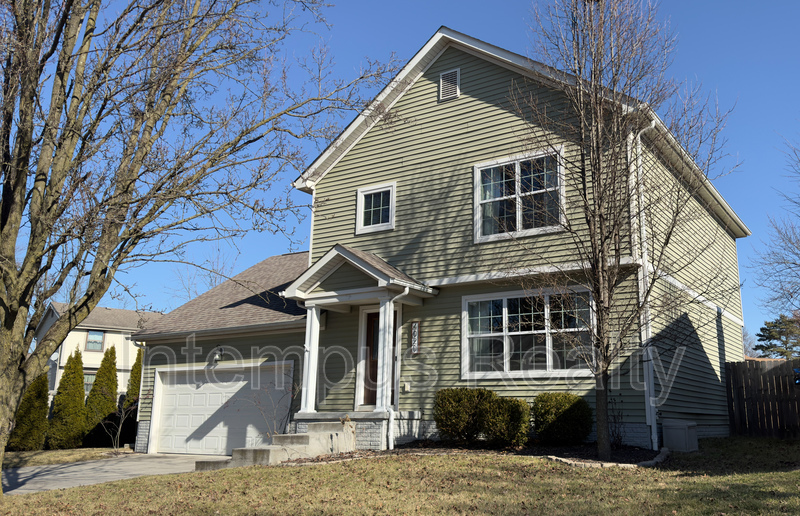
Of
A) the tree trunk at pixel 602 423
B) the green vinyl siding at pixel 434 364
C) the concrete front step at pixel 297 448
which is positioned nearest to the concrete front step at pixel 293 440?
the concrete front step at pixel 297 448

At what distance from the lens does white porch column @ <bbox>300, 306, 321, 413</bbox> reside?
43.4 feet

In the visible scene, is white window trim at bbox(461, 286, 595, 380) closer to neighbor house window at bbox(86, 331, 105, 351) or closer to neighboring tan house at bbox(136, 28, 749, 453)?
neighboring tan house at bbox(136, 28, 749, 453)

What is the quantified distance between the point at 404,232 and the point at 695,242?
668cm

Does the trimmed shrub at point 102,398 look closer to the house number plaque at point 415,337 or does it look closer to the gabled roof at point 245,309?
the gabled roof at point 245,309

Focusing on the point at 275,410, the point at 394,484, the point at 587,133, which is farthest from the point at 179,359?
the point at 587,133

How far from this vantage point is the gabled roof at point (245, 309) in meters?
15.3

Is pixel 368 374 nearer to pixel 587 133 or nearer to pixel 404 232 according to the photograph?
pixel 404 232

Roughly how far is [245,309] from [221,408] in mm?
2526

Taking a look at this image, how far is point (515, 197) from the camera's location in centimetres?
1267

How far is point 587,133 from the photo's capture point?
1033 cm

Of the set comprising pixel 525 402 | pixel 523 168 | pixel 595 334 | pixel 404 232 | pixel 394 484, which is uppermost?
pixel 523 168

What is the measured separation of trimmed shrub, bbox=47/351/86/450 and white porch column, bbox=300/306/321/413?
34.6ft

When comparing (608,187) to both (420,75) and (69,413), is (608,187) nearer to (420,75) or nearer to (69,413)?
(420,75)

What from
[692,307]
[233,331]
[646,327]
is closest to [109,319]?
[233,331]
